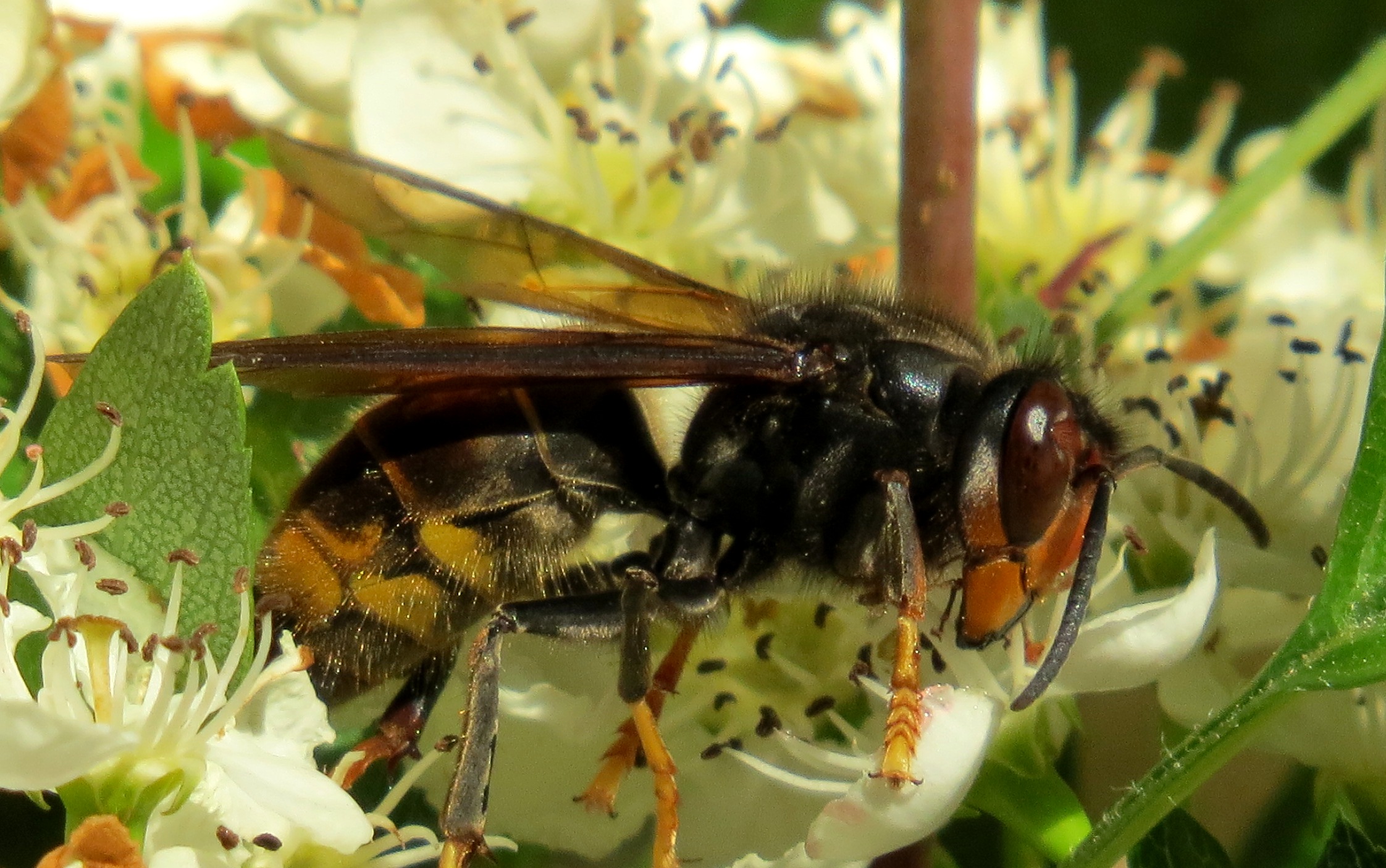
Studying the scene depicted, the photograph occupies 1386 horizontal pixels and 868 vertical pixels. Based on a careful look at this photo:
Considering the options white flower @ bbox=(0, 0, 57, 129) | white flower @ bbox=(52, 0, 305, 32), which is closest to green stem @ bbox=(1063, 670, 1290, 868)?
white flower @ bbox=(0, 0, 57, 129)

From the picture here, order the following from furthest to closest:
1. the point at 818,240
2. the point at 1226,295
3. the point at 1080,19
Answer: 1. the point at 1080,19
2. the point at 1226,295
3. the point at 818,240

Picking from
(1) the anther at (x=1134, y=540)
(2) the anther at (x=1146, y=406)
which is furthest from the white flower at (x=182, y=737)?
(2) the anther at (x=1146, y=406)

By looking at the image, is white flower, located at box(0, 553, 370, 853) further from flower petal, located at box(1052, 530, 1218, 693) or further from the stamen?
flower petal, located at box(1052, 530, 1218, 693)

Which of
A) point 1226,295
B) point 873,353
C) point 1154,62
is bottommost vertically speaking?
point 1226,295

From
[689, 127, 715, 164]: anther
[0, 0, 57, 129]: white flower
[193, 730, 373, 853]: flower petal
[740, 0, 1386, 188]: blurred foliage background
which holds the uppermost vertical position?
[0, 0, 57, 129]: white flower

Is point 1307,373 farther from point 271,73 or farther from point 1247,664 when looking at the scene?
point 271,73

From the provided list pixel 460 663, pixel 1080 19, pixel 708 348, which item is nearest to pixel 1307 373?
pixel 708 348

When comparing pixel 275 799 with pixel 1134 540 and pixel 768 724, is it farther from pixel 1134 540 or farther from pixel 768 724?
pixel 1134 540

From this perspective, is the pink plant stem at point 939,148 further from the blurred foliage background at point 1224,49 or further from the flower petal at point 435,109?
the blurred foliage background at point 1224,49
